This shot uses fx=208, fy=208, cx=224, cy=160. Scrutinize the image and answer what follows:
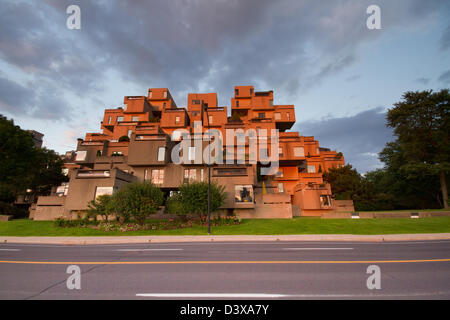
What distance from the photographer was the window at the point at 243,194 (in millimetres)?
26450

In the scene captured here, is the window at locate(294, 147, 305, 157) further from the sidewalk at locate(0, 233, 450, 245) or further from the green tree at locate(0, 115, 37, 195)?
the green tree at locate(0, 115, 37, 195)

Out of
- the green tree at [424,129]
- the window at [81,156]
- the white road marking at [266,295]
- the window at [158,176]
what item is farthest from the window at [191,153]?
the green tree at [424,129]

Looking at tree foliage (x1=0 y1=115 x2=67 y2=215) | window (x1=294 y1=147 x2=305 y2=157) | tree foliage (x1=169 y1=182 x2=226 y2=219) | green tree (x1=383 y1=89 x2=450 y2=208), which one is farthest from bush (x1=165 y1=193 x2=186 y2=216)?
green tree (x1=383 y1=89 x2=450 y2=208)

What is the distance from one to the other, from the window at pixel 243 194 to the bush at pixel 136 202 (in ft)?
33.4

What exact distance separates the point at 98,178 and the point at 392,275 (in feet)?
94.0

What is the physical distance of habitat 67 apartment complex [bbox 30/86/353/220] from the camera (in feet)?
87.3

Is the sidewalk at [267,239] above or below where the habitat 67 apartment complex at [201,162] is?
below

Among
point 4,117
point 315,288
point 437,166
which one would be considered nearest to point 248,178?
point 315,288

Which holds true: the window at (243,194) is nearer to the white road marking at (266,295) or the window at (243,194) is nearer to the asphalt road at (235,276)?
the asphalt road at (235,276)

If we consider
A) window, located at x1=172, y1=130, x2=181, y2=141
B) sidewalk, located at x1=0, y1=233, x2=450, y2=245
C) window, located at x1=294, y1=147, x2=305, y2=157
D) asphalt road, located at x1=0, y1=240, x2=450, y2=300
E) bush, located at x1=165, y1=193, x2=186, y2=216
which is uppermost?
window, located at x1=172, y1=130, x2=181, y2=141

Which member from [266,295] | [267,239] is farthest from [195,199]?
[266,295]

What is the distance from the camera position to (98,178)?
2592cm

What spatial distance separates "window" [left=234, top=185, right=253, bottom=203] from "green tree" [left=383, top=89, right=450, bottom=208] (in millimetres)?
25445

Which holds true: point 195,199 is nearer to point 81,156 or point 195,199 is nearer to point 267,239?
point 267,239
